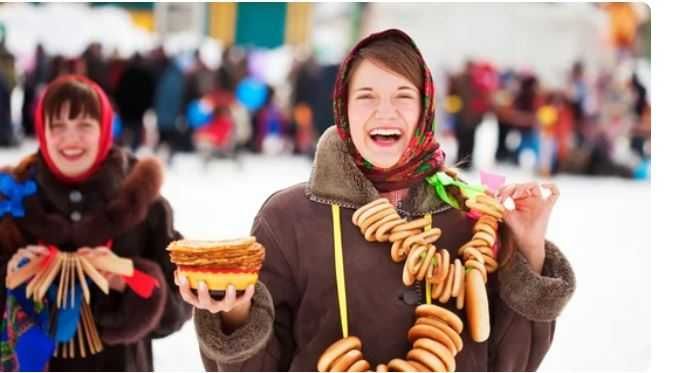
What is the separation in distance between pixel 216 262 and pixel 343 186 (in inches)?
11.8

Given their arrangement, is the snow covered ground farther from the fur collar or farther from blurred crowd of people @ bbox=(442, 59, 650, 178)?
blurred crowd of people @ bbox=(442, 59, 650, 178)

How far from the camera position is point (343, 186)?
4.98ft

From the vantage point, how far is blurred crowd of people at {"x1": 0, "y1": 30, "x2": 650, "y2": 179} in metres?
9.38

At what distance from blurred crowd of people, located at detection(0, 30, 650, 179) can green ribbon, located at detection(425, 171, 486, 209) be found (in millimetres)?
7469

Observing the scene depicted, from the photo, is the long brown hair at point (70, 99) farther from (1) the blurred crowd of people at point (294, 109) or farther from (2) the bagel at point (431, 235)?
(1) the blurred crowd of people at point (294, 109)

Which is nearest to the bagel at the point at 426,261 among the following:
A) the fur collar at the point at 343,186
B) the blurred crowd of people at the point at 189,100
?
the fur collar at the point at 343,186

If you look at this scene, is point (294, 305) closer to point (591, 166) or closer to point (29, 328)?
point (29, 328)

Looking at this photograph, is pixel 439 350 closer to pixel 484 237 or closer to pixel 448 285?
pixel 448 285

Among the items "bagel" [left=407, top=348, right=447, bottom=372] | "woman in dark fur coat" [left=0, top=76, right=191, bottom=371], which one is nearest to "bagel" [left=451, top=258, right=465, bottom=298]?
"bagel" [left=407, top=348, right=447, bottom=372]

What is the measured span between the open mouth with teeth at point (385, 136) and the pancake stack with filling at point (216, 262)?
0.97 feet

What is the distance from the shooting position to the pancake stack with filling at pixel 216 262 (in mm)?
1341

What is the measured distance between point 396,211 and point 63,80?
99 centimetres

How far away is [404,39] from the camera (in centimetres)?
148

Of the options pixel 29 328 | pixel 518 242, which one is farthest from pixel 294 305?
pixel 29 328
